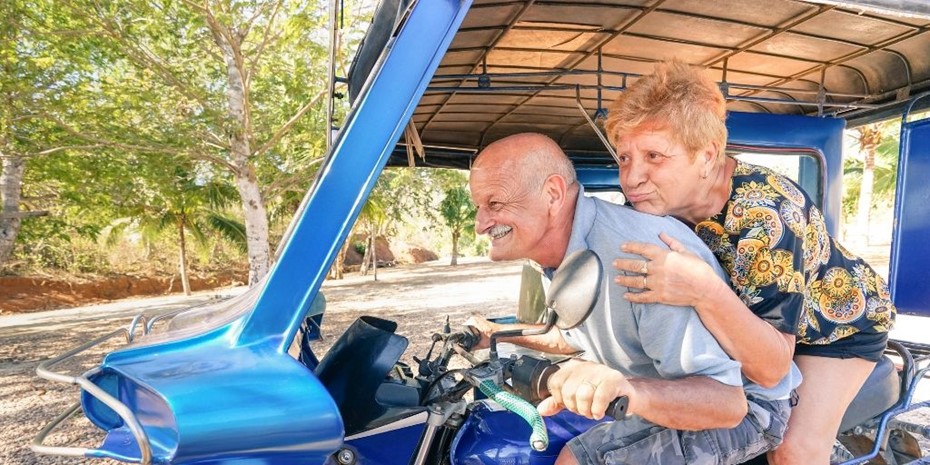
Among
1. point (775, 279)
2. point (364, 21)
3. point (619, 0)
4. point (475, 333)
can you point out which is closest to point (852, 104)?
point (619, 0)

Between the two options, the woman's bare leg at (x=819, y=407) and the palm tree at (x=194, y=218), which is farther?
the palm tree at (x=194, y=218)

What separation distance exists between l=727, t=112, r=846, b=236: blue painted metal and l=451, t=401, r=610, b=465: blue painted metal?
8.91ft

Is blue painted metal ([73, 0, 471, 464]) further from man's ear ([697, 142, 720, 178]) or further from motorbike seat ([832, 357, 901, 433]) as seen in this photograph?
motorbike seat ([832, 357, 901, 433])

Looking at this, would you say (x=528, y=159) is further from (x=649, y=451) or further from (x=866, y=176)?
(x=866, y=176)

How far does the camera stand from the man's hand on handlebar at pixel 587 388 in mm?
1082

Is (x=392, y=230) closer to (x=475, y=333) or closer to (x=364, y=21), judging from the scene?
(x=364, y=21)

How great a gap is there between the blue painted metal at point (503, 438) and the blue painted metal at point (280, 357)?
0.47 m

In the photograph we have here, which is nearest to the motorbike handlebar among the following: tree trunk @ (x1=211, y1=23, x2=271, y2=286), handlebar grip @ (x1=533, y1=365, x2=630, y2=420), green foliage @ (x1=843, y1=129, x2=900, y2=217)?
handlebar grip @ (x1=533, y1=365, x2=630, y2=420)

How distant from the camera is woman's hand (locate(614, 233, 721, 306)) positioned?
47.6 inches

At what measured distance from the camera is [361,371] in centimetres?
146

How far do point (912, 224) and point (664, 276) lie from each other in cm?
309

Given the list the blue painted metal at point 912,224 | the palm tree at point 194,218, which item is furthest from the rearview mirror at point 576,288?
the palm tree at point 194,218

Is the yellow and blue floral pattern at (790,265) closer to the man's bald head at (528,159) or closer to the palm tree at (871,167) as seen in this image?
the man's bald head at (528,159)

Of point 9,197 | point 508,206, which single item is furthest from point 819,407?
point 9,197
